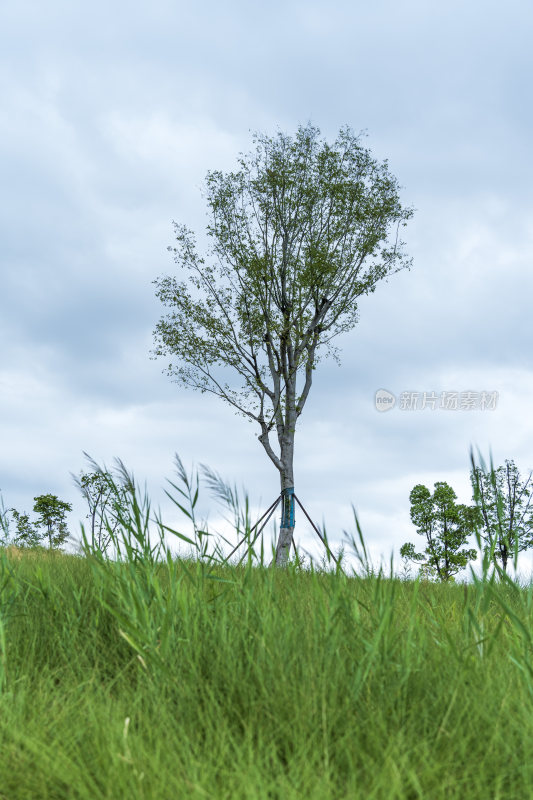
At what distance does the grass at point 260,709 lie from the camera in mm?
1795

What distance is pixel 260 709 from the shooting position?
2111 mm

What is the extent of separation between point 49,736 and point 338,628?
3.43 ft

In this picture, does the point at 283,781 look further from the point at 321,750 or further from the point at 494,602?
the point at 494,602

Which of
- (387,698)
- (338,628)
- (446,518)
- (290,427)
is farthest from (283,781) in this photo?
(446,518)

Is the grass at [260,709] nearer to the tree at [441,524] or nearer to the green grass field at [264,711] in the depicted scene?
the green grass field at [264,711]

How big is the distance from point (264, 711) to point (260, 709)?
0.05 feet

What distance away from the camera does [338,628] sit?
2.33 m

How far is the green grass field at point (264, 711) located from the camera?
1.79 m

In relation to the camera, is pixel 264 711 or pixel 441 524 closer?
pixel 264 711

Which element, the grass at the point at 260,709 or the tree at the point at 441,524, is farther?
the tree at the point at 441,524

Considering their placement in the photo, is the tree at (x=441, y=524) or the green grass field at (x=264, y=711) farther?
the tree at (x=441, y=524)

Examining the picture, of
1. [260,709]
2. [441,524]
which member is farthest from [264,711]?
[441,524]

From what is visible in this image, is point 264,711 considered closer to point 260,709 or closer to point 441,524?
point 260,709

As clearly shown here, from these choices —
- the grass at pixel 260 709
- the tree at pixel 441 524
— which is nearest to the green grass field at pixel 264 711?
the grass at pixel 260 709
